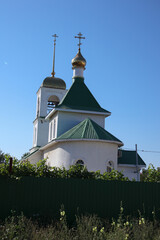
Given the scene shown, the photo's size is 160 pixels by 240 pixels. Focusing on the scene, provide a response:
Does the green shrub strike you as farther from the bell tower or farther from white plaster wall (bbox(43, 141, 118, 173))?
the bell tower

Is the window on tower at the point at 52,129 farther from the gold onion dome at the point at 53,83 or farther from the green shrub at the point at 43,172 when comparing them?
the green shrub at the point at 43,172

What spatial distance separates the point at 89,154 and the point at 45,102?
15.6 m

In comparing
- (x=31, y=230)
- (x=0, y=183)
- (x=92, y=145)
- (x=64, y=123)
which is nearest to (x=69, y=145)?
(x=92, y=145)

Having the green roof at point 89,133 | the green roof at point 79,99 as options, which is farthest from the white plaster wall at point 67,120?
the green roof at point 89,133

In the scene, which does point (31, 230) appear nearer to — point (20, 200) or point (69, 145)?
point (20, 200)

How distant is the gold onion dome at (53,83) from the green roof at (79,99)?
7164mm

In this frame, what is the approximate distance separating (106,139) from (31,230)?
11.8 metres

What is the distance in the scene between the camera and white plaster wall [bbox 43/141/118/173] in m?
19.0

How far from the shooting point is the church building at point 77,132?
19.2 meters

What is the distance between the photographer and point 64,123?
79.6 feet

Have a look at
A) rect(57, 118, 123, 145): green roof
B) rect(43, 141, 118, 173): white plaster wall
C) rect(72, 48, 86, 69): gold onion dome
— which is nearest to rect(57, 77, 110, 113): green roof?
rect(72, 48, 86, 69): gold onion dome

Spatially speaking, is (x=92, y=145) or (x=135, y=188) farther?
(x=92, y=145)

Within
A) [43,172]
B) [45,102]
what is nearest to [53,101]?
[45,102]

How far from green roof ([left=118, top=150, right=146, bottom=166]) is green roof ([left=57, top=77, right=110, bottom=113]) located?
394 centimetres
